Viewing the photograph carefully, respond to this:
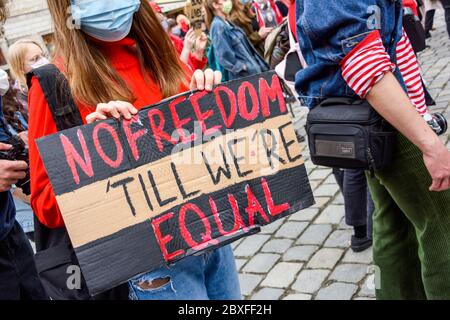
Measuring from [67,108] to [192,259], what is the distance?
26.5 inches

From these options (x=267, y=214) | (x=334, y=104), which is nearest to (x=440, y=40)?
(x=334, y=104)

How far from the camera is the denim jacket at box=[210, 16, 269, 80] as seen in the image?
5562 mm

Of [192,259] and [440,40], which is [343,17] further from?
[440,40]

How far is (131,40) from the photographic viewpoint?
1.94 meters

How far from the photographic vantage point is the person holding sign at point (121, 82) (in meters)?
1.66

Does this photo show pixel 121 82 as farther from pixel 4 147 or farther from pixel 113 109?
pixel 4 147

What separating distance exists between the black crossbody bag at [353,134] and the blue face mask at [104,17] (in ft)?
2.79

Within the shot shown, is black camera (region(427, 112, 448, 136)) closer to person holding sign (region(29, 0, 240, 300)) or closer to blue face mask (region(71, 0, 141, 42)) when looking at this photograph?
person holding sign (region(29, 0, 240, 300))

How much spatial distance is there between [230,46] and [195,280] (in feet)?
13.7

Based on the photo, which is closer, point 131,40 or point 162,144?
point 162,144

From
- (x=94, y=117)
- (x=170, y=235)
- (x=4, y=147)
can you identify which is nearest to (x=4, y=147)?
(x=4, y=147)

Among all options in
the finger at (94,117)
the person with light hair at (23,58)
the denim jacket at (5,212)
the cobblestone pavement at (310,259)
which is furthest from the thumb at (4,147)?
the person with light hair at (23,58)

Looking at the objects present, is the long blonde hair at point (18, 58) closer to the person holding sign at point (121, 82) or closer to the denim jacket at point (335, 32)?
the person holding sign at point (121, 82)
